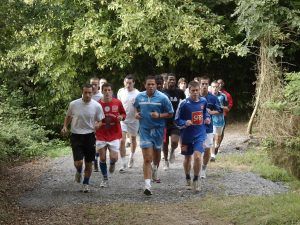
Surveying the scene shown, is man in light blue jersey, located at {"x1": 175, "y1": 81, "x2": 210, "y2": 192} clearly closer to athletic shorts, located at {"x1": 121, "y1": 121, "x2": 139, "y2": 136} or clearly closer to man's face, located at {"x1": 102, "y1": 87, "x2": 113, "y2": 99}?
man's face, located at {"x1": 102, "y1": 87, "x2": 113, "y2": 99}

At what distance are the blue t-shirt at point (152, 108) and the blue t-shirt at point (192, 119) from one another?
25cm

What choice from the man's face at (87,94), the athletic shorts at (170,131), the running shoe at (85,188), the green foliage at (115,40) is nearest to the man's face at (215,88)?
the athletic shorts at (170,131)

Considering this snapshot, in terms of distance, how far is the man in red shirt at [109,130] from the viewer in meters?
9.66

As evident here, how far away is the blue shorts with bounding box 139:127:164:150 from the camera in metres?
9.02

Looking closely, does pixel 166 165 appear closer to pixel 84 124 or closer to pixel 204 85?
pixel 204 85

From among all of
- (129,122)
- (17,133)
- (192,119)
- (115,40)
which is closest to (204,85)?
(192,119)

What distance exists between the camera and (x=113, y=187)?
31.5 ft

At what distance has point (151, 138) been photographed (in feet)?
29.8

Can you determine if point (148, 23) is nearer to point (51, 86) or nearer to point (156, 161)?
point (51, 86)

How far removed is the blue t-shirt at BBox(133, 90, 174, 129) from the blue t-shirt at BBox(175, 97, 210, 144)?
0.25 metres

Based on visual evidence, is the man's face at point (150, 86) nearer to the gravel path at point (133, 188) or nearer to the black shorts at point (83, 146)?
the black shorts at point (83, 146)

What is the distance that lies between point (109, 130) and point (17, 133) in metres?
6.91

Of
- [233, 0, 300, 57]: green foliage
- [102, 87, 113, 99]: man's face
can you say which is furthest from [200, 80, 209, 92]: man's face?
[233, 0, 300, 57]: green foliage

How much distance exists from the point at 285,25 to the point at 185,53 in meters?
4.51
